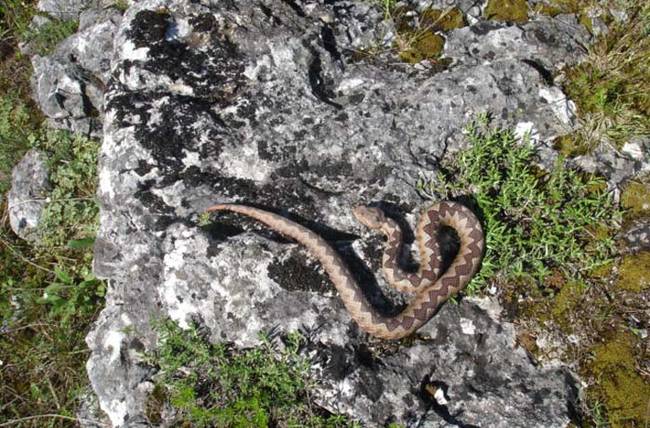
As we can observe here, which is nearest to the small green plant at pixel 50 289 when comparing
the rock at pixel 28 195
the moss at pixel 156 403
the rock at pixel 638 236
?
the rock at pixel 28 195

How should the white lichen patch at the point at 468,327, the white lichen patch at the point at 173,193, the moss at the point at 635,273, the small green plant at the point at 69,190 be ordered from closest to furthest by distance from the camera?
1. the white lichen patch at the point at 468,327
2. the moss at the point at 635,273
3. the white lichen patch at the point at 173,193
4. the small green plant at the point at 69,190

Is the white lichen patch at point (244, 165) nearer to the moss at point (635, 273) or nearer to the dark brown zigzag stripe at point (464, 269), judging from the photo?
the dark brown zigzag stripe at point (464, 269)

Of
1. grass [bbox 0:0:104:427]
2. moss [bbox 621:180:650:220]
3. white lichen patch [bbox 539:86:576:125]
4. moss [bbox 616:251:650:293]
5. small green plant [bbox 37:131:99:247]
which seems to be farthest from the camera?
small green plant [bbox 37:131:99:247]

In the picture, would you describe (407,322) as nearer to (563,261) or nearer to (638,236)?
(563,261)

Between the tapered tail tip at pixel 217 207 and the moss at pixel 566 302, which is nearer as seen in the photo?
the moss at pixel 566 302

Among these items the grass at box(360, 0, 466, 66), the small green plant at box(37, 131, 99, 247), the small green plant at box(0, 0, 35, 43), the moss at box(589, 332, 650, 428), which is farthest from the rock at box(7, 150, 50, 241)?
the moss at box(589, 332, 650, 428)

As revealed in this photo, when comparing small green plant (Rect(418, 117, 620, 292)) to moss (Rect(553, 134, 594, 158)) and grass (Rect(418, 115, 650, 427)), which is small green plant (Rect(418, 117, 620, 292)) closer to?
grass (Rect(418, 115, 650, 427))
